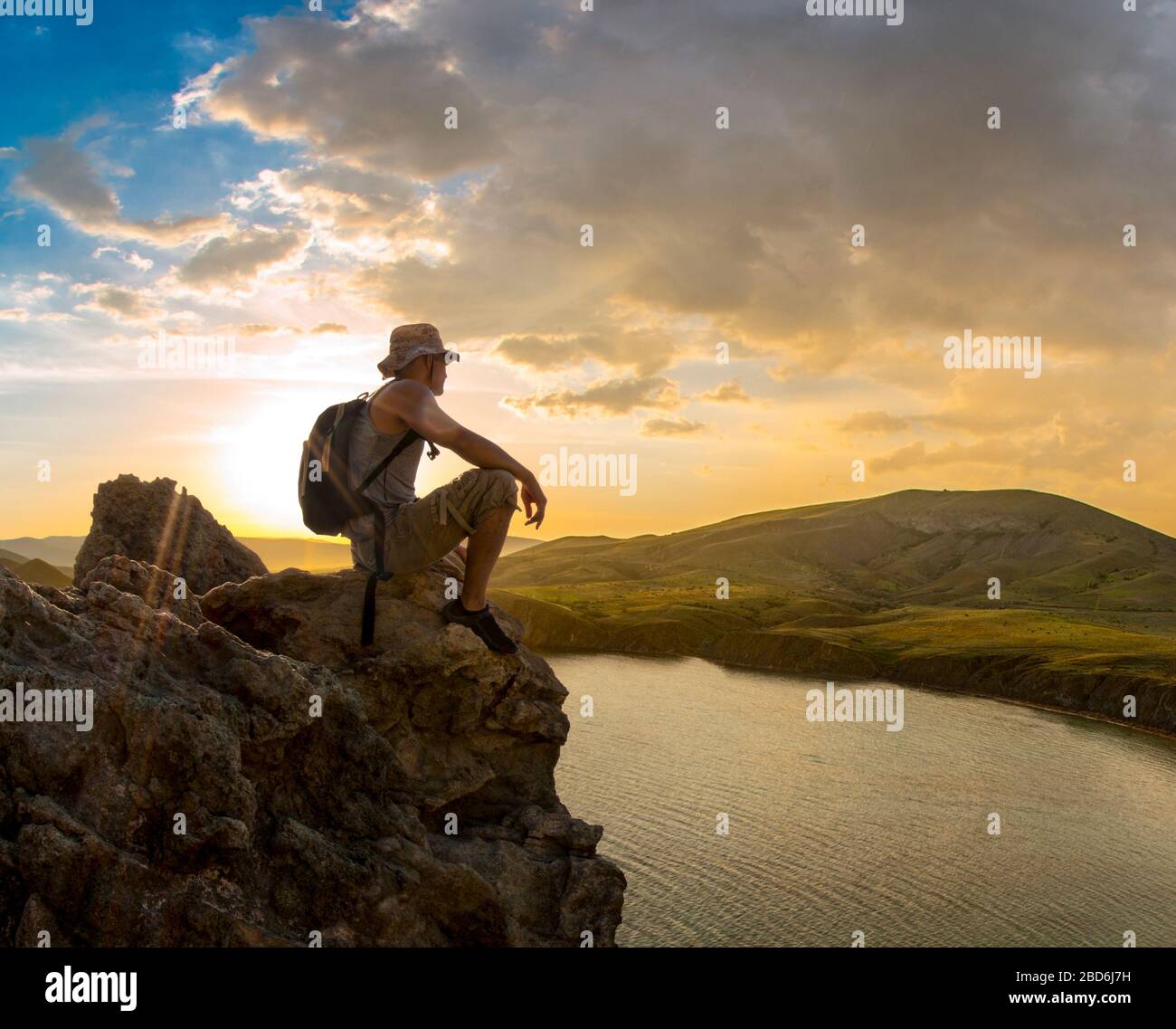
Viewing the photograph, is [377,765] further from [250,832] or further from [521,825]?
[521,825]

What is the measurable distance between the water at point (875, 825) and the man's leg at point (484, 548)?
2651 centimetres

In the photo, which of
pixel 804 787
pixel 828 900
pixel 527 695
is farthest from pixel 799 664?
pixel 527 695

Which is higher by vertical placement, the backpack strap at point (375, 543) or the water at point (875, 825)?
the backpack strap at point (375, 543)

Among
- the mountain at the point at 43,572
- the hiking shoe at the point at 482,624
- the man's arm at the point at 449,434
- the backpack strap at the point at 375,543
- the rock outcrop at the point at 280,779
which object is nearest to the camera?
the rock outcrop at the point at 280,779

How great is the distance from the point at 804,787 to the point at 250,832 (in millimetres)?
56401

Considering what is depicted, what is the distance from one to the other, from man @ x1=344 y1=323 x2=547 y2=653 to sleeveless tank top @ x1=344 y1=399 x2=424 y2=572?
0.01 meters

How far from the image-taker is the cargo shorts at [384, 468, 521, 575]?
14.2 m

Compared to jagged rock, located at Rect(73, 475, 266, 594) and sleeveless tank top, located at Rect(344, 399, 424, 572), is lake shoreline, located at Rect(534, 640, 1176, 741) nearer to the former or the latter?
jagged rock, located at Rect(73, 475, 266, 594)

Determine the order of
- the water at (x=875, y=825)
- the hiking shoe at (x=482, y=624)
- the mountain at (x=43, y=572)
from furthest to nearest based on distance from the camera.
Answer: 1. the mountain at (x=43, y=572)
2. the water at (x=875, y=825)
3. the hiking shoe at (x=482, y=624)

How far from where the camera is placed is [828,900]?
42.3 metres

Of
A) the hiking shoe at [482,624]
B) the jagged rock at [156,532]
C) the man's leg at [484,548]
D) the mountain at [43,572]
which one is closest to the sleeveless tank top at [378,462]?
the man's leg at [484,548]

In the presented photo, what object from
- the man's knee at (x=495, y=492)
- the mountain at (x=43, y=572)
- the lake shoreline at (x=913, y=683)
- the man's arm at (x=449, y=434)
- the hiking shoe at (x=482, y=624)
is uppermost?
the man's arm at (x=449, y=434)

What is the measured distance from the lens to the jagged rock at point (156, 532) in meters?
19.1

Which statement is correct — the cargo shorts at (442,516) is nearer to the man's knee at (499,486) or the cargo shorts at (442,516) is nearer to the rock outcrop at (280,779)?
the man's knee at (499,486)
